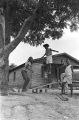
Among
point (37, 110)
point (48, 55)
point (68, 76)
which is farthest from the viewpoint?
point (48, 55)

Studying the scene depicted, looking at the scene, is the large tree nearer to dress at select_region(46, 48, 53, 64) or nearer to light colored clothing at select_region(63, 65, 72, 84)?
dress at select_region(46, 48, 53, 64)

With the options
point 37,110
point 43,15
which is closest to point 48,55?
point 43,15

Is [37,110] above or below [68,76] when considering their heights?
below

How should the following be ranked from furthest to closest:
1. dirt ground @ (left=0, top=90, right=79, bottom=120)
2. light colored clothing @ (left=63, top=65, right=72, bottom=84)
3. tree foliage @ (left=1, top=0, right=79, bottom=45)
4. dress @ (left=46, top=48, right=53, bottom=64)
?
dress @ (left=46, top=48, right=53, bottom=64), tree foliage @ (left=1, top=0, right=79, bottom=45), light colored clothing @ (left=63, top=65, right=72, bottom=84), dirt ground @ (left=0, top=90, right=79, bottom=120)

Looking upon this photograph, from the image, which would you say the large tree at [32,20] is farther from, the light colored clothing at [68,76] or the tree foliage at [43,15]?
the light colored clothing at [68,76]

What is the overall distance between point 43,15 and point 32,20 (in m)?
1.56

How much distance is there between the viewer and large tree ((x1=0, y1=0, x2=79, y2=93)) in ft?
35.7

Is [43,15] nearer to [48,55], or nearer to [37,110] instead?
[48,55]

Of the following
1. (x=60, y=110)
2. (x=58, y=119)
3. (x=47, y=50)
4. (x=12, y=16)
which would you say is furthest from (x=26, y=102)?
(x=12, y=16)

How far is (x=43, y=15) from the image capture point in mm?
12930

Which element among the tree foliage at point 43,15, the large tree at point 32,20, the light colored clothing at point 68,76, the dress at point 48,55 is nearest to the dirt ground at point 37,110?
the light colored clothing at point 68,76

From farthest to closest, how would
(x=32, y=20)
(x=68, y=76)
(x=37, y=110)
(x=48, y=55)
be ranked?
(x=48, y=55) → (x=32, y=20) → (x=68, y=76) → (x=37, y=110)

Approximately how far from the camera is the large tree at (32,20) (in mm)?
10867

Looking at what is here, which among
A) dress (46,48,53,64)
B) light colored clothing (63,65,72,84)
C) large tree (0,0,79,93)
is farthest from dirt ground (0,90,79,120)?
dress (46,48,53,64)
